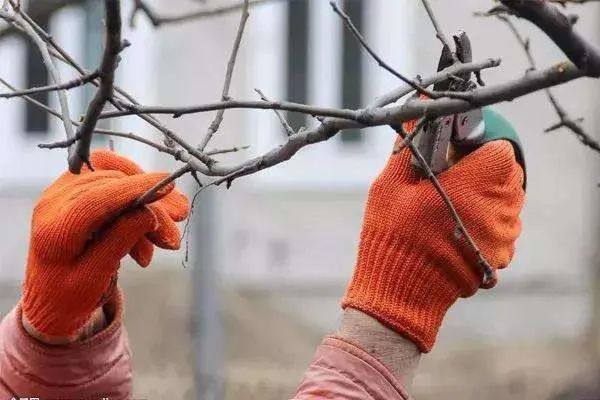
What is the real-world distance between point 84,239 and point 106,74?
0.88 feet

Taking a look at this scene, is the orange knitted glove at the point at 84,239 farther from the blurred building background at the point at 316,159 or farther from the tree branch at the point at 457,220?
the blurred building background at the point at 316,159

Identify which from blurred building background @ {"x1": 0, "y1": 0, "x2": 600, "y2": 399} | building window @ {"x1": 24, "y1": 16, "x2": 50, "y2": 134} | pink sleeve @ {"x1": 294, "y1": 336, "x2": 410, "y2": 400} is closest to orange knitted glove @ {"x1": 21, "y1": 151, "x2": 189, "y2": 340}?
pink sleeve @ {"x1": 294, "y1": 336, "x2": 410, "y2": 400}

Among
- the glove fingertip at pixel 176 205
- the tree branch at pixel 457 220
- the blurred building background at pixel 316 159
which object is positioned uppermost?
the tree branch at pixel 457 220

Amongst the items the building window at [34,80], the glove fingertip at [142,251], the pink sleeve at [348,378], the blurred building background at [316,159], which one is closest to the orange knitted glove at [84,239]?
the glove fingertip at [142,251]

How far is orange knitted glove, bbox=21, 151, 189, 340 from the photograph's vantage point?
108 centimetres

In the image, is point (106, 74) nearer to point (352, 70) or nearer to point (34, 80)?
point (352, 70)

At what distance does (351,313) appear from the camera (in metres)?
1.03

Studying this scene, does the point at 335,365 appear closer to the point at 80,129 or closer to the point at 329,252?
the point at 80,129

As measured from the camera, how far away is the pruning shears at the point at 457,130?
3.30 ft

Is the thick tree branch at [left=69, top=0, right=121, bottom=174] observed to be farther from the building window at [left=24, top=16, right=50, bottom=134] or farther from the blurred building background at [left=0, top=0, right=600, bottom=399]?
the building window at [left=24, top=16, right=50, bottom=134]

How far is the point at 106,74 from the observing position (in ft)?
2.90

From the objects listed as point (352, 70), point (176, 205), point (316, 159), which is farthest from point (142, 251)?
point (352, 70)

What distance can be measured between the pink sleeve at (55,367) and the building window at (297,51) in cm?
458

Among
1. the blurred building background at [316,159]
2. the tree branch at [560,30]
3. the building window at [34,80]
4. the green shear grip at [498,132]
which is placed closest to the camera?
the tree branch at [560,30]
